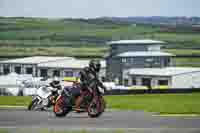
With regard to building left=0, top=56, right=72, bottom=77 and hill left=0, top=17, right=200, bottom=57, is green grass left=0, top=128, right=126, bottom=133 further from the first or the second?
hill left=0, top=17, right=200, bottom=57

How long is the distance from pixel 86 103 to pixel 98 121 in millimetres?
1007

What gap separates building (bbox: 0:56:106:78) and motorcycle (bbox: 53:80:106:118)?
47.8 m

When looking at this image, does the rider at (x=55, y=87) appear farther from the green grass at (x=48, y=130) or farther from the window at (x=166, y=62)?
the window at (x=166, y=62)

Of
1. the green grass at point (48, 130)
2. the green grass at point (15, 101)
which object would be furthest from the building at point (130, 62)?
the green grass at point (48, 130)

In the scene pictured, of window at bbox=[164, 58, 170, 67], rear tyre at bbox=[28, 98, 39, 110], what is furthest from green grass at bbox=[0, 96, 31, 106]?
window at bbox=[164, 58, 170, 67]

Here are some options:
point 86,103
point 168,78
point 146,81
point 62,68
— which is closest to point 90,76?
point 86,103

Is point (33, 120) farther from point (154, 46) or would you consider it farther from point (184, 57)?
point (184, 57)

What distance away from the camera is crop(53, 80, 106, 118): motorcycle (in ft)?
45.3

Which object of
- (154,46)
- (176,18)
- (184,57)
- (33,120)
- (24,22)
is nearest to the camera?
(33,120)

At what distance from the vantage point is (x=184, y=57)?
8994 centimetres

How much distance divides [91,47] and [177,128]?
10031cm

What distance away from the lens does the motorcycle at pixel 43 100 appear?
15469mm

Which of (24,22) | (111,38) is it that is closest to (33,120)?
(111,38)

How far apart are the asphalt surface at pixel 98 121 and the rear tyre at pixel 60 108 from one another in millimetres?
123
